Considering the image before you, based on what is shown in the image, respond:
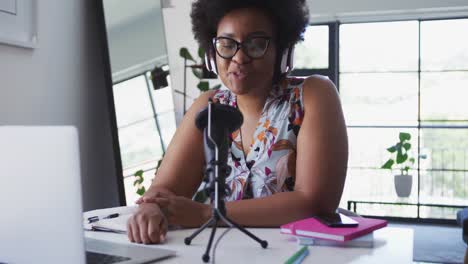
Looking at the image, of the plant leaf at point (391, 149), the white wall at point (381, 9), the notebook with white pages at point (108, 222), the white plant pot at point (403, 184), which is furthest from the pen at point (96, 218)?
the white plant pot at point (403, 184)

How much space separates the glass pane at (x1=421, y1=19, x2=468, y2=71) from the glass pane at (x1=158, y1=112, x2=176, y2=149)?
12.1 feet

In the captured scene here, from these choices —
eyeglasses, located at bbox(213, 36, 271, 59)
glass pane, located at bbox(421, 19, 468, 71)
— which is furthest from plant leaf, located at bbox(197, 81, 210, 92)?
glass pane, located at bbox(421, 19, 468, 71)

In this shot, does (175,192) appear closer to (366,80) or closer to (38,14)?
(38,14)

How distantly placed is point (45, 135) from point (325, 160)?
0.78 m

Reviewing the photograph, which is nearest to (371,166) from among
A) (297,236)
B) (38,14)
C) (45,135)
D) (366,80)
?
(366,80)

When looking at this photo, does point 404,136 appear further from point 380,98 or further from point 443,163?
point 443,163

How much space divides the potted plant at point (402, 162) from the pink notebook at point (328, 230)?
517 centimetres

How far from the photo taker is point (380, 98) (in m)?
6.28

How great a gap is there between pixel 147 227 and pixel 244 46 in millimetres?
555

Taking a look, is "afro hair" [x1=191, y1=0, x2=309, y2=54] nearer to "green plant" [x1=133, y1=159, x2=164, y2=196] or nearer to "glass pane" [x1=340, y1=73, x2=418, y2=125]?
"green plant" [x1=133, y1=159, x2=164, y2=196]

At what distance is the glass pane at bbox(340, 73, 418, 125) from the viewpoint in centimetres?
620

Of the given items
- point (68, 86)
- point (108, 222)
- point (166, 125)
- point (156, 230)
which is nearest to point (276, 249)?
point (156, 230)

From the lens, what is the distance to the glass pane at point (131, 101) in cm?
275

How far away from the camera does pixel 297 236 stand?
1.00 metres
